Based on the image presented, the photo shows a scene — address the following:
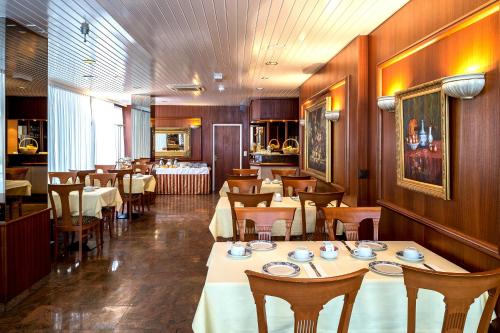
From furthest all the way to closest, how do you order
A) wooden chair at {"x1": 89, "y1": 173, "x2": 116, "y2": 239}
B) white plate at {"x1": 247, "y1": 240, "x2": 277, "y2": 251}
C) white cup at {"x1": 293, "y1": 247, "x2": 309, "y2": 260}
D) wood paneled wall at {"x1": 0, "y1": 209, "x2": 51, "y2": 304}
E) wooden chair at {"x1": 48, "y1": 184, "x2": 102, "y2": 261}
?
wooden chair at {"x1": 89, "y1": 173, "x2": 116, "y2": 239}
wooden chair at {"x1": 48, "y1": 184, "x2": 102, "y2": 261}
wood paneled wall at {"x1": 0, "y1": 209, "x2": 51, "y2": 304}
white plate at {"x1": 247, "y1": 240, "x2": 277, "y2": 251}
white cup at {"x1": 293, "y1": 247, "x2": 309, "y2": 260}

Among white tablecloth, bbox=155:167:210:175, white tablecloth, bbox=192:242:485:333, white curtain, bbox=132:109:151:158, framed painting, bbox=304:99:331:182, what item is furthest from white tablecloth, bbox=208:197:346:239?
white tablecloth, bbox=155:167:210:175

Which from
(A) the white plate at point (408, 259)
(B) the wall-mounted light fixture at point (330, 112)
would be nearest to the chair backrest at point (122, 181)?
(B) the wall-mounted light fixture at point (330, 112)

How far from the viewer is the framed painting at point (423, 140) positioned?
104 inches

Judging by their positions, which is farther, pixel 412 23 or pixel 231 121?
pixel 231 121

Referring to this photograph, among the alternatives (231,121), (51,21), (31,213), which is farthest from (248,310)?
(231,121)

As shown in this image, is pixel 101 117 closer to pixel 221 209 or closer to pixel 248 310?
pixel 221 209

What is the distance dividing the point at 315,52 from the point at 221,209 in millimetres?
2575

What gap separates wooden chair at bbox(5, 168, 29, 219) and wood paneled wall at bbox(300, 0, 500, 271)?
11.5 feet

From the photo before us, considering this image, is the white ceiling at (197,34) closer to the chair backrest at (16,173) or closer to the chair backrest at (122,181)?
the chair backrest at (16,173)

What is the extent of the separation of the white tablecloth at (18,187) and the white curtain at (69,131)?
185 inches

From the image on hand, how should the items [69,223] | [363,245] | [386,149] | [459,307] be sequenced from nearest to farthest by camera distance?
1. [459,307]
2. [363,245]
3. [386,149]
4. [69,223]

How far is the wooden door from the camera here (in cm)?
1268

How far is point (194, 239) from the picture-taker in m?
5.98

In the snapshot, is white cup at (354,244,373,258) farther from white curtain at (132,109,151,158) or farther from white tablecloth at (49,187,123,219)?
white curtain at (132,109,151,158)
